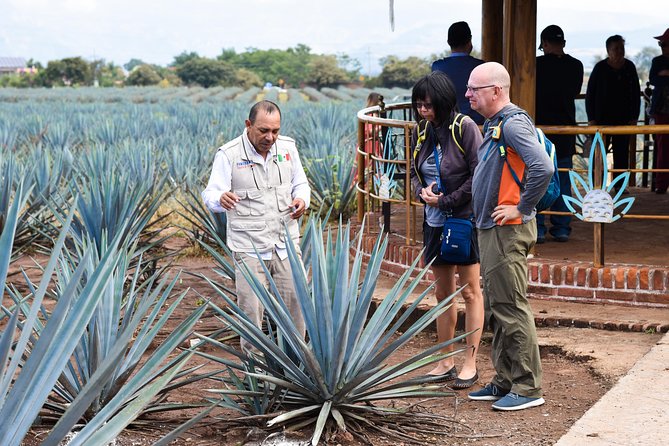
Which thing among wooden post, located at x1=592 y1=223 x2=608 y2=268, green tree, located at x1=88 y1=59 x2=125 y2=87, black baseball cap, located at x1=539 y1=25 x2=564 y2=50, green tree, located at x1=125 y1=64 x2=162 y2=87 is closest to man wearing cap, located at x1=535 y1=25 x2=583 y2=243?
black baseball cap, located at x1=539 y1=25 x2=564 y2=50

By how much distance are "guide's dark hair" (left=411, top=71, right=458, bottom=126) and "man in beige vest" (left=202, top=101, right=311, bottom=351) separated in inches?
26.2

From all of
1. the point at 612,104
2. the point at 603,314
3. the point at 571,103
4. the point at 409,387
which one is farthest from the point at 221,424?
the point at 612,104

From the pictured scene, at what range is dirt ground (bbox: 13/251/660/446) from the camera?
4.31 m

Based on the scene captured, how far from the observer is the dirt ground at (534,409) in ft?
14.1

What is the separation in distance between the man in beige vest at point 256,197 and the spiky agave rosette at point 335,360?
1.75 ft

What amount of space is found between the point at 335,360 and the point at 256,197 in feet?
3.46

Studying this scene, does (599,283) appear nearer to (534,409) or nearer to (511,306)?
(534,409)

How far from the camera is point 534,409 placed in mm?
4750

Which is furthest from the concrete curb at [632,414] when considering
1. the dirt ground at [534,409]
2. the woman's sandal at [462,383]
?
the woman's sandal at [462,383]

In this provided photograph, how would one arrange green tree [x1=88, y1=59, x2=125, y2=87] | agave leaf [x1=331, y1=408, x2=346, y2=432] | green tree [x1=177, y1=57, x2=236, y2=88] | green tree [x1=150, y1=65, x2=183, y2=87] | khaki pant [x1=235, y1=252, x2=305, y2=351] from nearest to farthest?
agave leaf [x1=331, y1=408, x2=346, y2=432] < khaki pant [x1=235, y1=252, x2=305, y2=351] < green tree [x1=150, y1=65, x2=183, y2=87] < green tree [x1=177, y1=57, x2=236, y2=88] < green tree [x1=88, y1=59, x2=125, y2=87]

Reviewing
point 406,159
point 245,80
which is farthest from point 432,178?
point 245,80

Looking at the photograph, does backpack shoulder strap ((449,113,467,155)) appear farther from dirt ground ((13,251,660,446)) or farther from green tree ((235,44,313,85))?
green tree ((235,44,313,85))

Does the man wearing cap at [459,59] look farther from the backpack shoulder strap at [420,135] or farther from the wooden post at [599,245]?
the backpack shoulder strap at [420,135]

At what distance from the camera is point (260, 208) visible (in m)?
4.99
